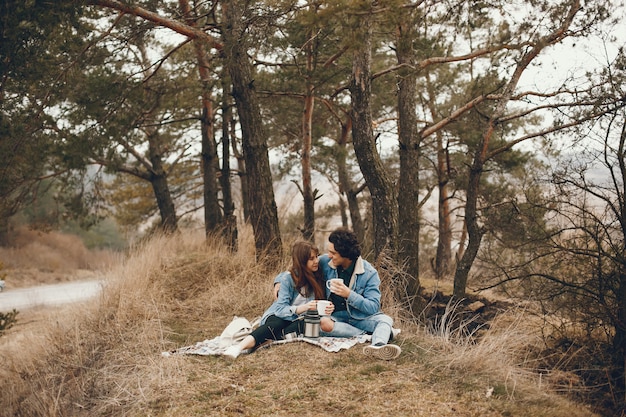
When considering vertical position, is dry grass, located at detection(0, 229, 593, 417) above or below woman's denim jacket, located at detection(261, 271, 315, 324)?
below

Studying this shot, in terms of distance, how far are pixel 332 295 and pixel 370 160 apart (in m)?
2.82

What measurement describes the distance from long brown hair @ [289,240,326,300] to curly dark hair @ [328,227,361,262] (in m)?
0.29

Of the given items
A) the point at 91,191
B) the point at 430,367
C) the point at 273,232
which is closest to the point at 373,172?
the point at 273,232

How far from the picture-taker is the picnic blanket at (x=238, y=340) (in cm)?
564

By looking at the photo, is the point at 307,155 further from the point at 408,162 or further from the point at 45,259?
the point at 45,259

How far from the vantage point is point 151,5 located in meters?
10.3

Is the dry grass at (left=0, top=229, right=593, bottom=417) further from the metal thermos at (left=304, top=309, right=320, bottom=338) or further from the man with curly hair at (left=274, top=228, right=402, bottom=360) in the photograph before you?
the man with curly hair at (left=274, top=228, right=402, bottom=360)

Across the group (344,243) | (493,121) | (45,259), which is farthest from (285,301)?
(45,259)

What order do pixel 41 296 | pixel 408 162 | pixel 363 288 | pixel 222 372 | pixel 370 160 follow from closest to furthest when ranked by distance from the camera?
pixel 222 372, pixel 363 288, pixel 370 160, pixel 408 162, pixel 41 296

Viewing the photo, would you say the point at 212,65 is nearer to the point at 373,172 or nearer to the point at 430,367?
the point at 373,172

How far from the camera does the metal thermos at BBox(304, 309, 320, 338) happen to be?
228 inches

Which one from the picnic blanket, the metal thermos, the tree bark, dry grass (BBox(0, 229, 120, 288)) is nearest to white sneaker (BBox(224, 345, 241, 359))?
the picnic blanket

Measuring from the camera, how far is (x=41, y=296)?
16.3m

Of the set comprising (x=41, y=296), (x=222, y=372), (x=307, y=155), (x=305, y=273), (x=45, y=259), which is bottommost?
(x=41, y=296)
